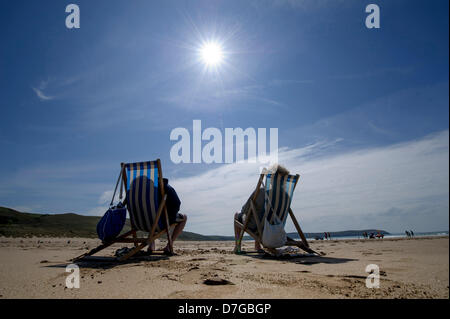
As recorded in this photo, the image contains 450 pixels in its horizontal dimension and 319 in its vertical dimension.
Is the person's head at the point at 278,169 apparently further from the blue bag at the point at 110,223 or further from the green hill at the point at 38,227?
the green hill at the point at 38,227

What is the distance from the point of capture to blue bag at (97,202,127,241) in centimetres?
497

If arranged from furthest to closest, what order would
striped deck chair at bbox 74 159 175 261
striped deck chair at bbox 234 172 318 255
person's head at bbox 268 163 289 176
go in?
person's head at bbox 268 163 289 176, striped deck chair at bbox 234 172 318 255, striped deck chair at bbox 74 159 175 261

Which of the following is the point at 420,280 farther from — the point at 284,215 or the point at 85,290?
the point at 284,215

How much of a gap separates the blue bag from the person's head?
12.4 feet

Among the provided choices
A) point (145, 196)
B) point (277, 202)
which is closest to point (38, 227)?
point (145, 196)

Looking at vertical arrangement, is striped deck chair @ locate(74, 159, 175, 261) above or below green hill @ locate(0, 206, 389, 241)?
above

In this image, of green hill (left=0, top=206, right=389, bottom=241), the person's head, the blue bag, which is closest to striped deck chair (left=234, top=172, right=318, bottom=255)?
the person's head

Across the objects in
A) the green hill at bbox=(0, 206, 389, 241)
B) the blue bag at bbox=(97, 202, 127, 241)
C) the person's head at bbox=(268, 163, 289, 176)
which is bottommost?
the green hill at bbox=(0, 206, 389, 241)

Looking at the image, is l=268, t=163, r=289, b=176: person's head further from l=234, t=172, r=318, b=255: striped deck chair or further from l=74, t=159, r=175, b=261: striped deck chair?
l=74, t=159, r=175, b=261: striped deck chair

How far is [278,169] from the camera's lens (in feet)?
21.5

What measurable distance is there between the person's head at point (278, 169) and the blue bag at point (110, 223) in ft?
12.4

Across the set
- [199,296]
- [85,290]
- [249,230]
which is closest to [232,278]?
[199,296]

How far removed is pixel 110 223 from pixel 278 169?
4.18 m
